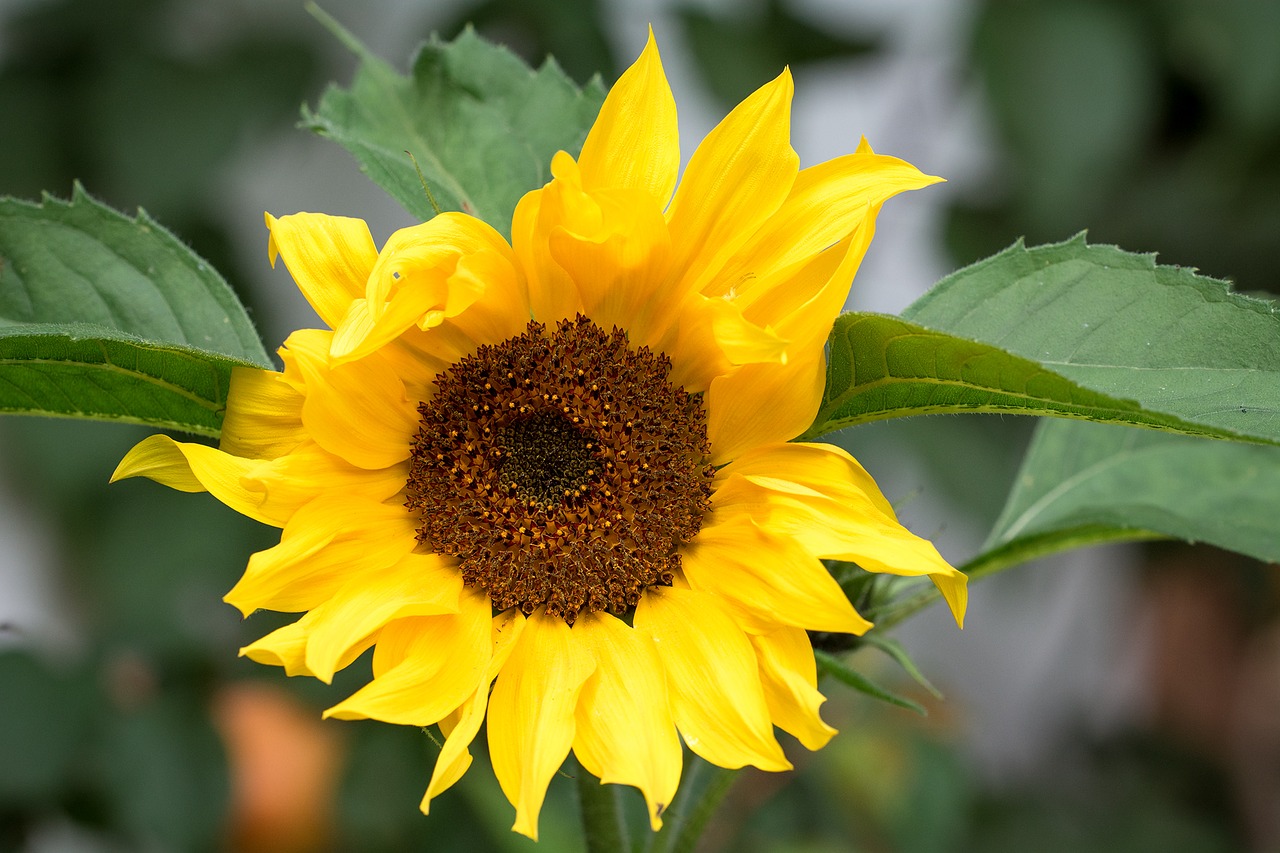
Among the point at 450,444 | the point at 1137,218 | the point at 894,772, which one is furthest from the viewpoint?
the point at 1137,218

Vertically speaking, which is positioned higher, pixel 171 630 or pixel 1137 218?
pixel 1137 218

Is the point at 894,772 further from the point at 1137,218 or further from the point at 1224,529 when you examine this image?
the point at 1224,529

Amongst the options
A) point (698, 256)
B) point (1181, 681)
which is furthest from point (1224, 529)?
point (1181, 681)

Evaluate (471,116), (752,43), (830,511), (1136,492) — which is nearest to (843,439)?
(752,43)

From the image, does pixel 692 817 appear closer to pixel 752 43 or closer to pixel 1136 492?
pixel 1136 492

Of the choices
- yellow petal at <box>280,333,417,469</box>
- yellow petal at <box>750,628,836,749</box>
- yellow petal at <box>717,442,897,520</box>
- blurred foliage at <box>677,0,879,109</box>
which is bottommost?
yellow petal at <box>750,628,836,749</box>

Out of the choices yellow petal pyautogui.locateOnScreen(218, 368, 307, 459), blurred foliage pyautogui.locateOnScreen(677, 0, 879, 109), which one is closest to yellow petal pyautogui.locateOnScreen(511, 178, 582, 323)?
yellow petal pyautogui.locateOnScreen(218, 368, 307, 459)

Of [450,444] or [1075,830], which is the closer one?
[450,444]

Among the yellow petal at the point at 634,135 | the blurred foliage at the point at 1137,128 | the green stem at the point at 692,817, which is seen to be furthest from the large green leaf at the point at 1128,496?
the blurred foliage at the point at 1137,128

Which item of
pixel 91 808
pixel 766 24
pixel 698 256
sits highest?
pixel 766 24

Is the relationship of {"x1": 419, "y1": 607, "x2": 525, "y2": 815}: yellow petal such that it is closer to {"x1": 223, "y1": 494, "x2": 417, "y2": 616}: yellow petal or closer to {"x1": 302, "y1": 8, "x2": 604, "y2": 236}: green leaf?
{"x1": 223, "y1": 494, "x2": 417, "y2": 616}: yellow petal
